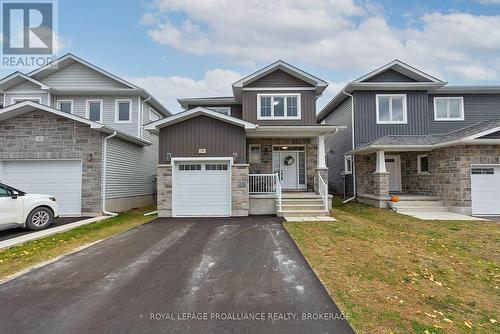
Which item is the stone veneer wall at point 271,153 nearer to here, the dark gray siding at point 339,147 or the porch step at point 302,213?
the dark gray siding at point 339,147

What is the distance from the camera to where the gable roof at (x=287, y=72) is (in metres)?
13.0

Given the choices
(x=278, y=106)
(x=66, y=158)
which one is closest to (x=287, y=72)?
(x=278, y=106)

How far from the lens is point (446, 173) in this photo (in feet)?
38.6

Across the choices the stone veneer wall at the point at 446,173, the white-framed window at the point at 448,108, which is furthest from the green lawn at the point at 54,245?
the white-framed window at the point at 448,108

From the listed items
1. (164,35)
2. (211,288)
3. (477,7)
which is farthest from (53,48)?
(477,7)

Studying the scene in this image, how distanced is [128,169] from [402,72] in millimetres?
15262

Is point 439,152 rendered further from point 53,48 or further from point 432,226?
point 53,48

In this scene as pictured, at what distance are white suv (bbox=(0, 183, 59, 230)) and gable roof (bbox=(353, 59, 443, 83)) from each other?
14.5 m

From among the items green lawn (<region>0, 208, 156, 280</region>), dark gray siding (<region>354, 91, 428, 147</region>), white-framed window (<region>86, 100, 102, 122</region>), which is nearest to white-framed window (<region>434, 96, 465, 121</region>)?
dark gray siding (<region>354, 91, 428, 147</region>)

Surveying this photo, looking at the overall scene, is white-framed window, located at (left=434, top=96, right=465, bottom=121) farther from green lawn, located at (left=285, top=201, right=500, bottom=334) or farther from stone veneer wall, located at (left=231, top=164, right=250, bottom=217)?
stone veneer wall, located at (left=231, top=164, right=250, bottom=217)

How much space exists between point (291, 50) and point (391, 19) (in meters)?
7.72

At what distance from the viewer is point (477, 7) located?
52.1ft

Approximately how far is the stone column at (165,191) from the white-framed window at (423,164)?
484 inches

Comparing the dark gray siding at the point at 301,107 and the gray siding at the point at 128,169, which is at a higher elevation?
the dark gray siding at the point at 301,107
